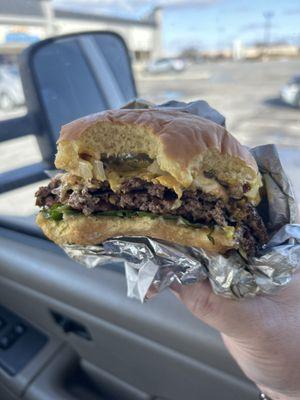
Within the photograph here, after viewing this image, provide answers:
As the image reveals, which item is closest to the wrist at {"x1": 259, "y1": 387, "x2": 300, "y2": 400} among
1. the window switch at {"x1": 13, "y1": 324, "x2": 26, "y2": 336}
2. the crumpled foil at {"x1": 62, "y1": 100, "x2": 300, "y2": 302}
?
the crumpled foil at {"x1": 62, "y1": 100, "x2": 300, "y2": 302}

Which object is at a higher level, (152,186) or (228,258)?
(152,186)

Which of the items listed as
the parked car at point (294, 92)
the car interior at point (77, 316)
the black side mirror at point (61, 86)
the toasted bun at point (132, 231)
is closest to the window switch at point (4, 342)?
the car interior at point (77, 316)

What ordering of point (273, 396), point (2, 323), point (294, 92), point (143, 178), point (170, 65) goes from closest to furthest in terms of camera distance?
point (143, 178)
point (273, 396)
point (2, 323)
point (294, 92)
point (170, 65)

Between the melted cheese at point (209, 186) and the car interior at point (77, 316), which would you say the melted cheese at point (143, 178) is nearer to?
the melted cheese at point (209, 186)

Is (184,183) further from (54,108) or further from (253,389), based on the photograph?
(54,108)

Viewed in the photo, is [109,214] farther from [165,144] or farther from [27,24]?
[27,24]

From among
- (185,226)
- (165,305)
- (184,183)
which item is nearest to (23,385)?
(165,305)

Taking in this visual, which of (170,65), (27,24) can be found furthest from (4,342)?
(170,65)

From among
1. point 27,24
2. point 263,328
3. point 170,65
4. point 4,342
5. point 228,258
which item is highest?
point 27,24
